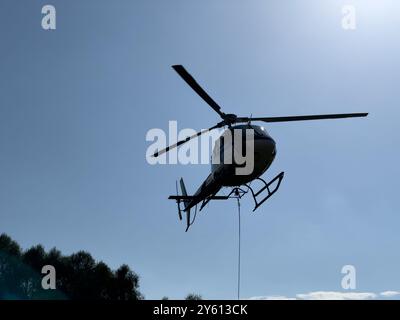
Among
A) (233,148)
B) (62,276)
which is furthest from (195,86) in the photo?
(62,276)

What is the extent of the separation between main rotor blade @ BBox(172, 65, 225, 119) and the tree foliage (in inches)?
2123

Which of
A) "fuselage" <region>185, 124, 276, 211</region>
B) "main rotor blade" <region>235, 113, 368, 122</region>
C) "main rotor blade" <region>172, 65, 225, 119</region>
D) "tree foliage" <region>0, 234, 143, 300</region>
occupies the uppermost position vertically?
"main rotor blade" <region>172, 65, 225, 119</region>

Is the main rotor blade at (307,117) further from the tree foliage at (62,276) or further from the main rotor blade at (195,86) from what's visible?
the tree foliage at (62,276)

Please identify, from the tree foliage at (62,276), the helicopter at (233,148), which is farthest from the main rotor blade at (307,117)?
the tree foliage at (62,276)

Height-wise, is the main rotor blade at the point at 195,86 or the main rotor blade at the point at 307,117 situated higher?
the main rotor blade at the point at 195,86

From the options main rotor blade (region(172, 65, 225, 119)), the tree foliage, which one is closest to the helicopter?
main rotor blade (region(172, 65, 225, 119))

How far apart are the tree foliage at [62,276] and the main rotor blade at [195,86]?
5392 centimetres

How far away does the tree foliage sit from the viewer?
68.4 meters

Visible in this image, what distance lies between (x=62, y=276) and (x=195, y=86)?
62.6 m

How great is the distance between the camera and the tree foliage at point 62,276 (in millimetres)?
68438

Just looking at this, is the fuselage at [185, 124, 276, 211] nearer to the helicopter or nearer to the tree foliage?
the helicopter

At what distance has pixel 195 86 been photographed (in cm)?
1869
